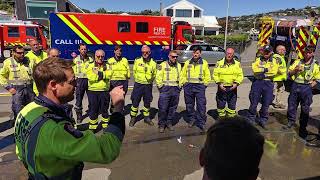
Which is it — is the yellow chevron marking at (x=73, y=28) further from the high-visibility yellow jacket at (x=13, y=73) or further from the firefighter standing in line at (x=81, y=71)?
the high-visibility yellow jacket at (x=13, y=73)

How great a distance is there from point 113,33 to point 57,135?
17.6m

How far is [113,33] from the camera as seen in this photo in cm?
1908

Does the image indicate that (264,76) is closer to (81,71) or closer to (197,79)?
(197,79)

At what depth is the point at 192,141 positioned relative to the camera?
276 inches

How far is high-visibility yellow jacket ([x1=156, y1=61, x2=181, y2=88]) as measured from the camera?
7359mm

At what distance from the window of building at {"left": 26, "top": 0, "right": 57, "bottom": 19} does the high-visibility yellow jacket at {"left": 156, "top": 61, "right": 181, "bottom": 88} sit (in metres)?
41.1

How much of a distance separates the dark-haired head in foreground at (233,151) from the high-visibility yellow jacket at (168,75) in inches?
230

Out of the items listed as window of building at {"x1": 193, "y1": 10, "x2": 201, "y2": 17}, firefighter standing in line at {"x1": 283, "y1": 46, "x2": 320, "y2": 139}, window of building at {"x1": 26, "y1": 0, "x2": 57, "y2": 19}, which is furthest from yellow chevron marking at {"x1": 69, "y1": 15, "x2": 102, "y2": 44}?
window of building at {"x1": 193, "y1": 10, "x2": 201, "y2": 17}

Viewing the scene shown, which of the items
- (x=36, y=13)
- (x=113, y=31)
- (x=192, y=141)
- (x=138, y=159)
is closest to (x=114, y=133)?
(x=138, y=159)

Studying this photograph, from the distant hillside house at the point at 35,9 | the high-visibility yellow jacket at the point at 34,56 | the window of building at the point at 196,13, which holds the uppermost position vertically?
the window of building at the point at 196,13

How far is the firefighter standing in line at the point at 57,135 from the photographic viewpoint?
201cm

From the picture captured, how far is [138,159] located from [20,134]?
3912mm

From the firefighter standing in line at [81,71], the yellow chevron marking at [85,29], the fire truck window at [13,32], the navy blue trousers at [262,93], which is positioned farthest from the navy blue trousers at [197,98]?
the fire truck window at [13,32]

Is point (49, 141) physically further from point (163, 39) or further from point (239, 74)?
point (163, 39)
